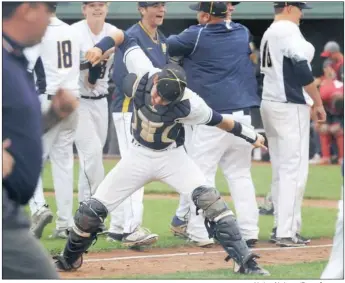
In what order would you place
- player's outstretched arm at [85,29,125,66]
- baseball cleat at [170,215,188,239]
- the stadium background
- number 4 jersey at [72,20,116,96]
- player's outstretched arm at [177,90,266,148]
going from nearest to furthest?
1. player's outstretched arm at [177,90,266,148]
2. player's outstretched arm at [85,29,125,66]
3. baseball cleat at [170,215,188,239]
4. number 4 jersey at [72,20,116,96]
5. the stadium background

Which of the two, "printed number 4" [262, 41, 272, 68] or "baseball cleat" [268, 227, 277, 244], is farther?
"printed number 4" [262, 41, 272, 68]

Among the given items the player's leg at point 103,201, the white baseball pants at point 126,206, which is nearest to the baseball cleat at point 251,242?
the white baseball pants at point 126,206

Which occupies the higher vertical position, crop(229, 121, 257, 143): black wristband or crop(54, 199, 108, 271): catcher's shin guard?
crop(229, 121, 257, 143): black wristband

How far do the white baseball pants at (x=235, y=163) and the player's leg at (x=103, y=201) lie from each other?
1162mm

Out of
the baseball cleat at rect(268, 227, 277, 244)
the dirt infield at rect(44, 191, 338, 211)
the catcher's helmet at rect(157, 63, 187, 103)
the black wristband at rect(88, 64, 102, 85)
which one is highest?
the catcher's helmet at rect(157, 63, 187, 103)

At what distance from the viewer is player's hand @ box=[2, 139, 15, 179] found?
13.4 ft

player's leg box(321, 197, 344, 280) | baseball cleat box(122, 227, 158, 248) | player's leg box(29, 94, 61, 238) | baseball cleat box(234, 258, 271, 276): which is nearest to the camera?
player's leg box(321, 197, 344, 280)

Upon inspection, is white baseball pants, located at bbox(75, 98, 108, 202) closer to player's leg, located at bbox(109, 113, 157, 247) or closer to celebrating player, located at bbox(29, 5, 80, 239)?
celebrating player, located at bbox(29, 5, 80, 239)

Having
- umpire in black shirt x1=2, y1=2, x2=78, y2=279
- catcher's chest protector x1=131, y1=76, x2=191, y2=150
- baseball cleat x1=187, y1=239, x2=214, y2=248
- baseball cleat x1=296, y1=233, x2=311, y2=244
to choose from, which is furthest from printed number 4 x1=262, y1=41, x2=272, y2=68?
umpire in black shirt x1=2, y1=2, x2=78, y2=279

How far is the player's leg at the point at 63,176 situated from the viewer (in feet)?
27.5

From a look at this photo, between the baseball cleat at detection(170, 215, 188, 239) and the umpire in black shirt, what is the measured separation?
4.32 metres

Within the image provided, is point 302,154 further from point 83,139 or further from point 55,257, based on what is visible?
point 55,257

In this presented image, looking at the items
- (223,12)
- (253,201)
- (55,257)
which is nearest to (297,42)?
(223,12)

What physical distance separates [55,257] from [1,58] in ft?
9.47
